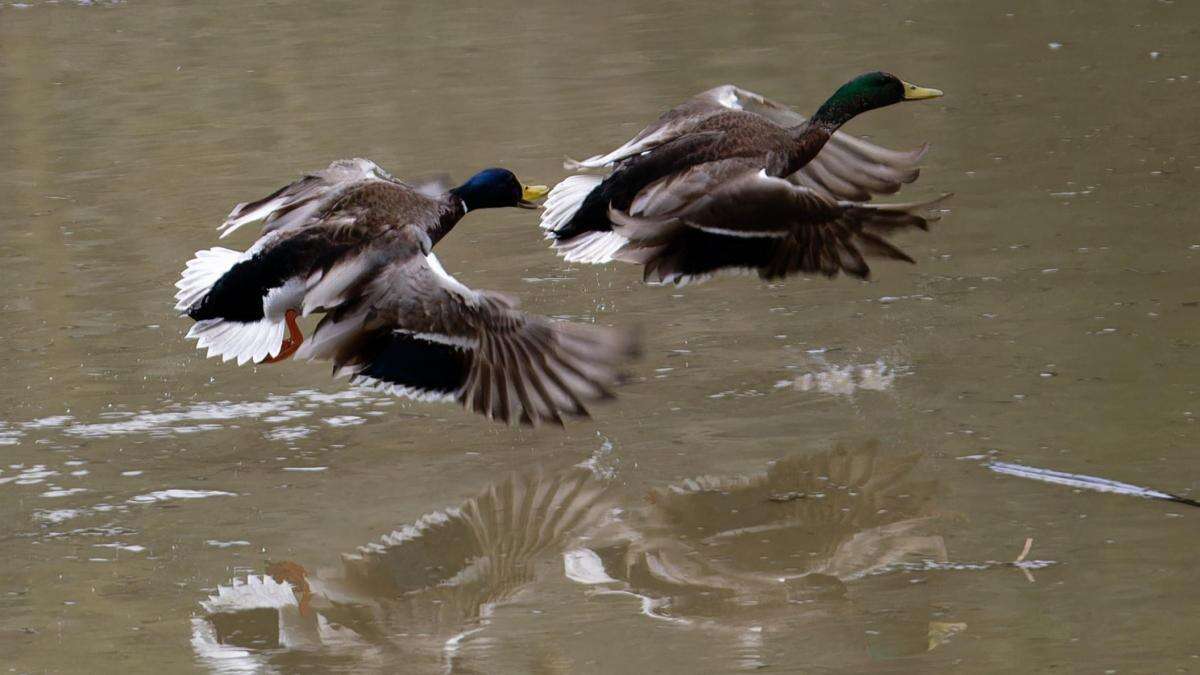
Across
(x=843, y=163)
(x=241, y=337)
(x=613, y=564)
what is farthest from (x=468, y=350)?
(x=843, y=163)

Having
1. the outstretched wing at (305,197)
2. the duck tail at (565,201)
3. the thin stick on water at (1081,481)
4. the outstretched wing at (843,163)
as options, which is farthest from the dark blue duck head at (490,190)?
the thin stick on water at (1081,481)

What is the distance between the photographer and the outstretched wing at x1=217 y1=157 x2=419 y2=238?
5.89 metres

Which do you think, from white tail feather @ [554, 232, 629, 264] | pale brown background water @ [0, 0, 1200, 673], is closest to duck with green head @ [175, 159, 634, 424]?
pale brown background water @ [0, 0, 1200, 673]

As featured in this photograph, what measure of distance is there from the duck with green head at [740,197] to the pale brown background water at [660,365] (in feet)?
0.79

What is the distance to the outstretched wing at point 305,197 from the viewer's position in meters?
5.89

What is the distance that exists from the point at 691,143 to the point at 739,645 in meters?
2.99

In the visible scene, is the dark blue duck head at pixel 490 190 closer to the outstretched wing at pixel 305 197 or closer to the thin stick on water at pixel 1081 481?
the outstretched wing at pixel 305 197

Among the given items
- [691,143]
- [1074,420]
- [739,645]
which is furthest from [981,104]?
[739,645]

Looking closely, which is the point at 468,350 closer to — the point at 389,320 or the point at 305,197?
the point at 389,320

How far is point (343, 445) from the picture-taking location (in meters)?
5.46

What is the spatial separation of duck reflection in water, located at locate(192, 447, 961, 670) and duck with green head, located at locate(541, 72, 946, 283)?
4.18ft

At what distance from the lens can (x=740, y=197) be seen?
20.5ft

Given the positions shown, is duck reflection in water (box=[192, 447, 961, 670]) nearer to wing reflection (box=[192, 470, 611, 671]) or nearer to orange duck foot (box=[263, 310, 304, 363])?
wing reflection (box=[192, 470, 611, 671])

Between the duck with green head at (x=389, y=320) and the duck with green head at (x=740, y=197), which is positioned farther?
the duck with green head at (x=740, y=197)
